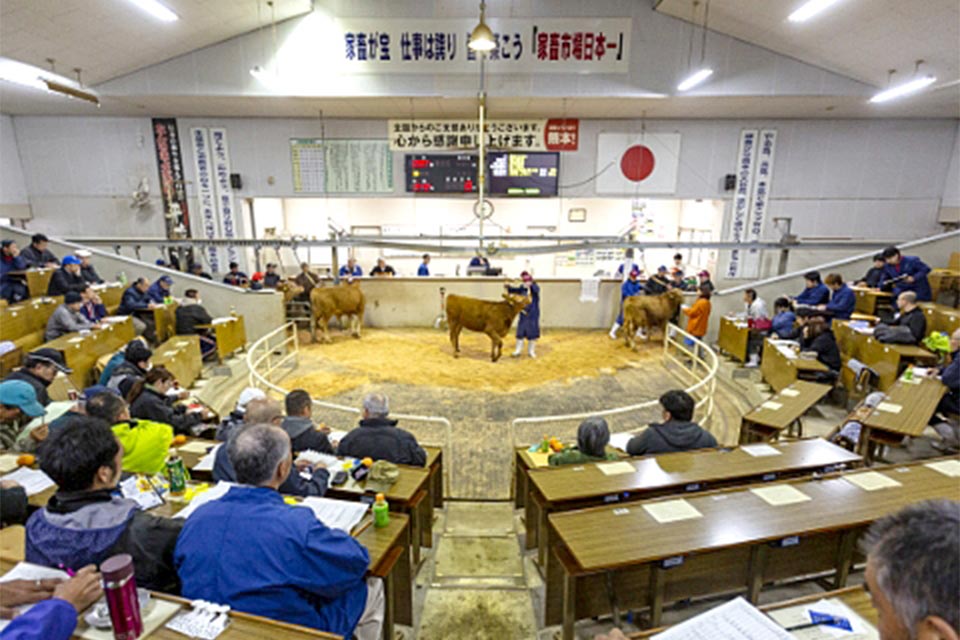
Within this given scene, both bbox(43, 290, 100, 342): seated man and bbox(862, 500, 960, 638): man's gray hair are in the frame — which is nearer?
bbox(862, 500, 960, 638): man's gray hair

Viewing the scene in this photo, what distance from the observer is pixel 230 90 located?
32.6 ft

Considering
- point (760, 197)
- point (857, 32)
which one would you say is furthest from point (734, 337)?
point (857, 32)

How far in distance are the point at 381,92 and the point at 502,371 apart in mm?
6339

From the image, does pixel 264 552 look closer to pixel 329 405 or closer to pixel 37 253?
pixel 329 405

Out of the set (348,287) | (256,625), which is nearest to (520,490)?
(256,625)

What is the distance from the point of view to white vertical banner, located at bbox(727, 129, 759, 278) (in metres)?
11.6

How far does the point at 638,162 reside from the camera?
1180cm

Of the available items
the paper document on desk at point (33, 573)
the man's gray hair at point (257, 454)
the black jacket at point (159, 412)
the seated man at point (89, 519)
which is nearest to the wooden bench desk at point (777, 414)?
the man's gray hair at point (257, 454)

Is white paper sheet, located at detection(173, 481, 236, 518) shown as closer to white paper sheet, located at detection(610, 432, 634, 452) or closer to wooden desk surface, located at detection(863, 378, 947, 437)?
white paper sheet, located at detection(610, 432, 634, 452)

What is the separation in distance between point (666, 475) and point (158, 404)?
4.40 metres

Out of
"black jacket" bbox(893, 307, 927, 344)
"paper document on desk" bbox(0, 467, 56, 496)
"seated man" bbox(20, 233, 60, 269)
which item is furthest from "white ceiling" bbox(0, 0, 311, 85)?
"black jacket" bbox(893, 307, 927, 344)

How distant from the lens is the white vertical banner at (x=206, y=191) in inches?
460

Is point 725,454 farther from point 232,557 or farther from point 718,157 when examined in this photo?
point 718,157

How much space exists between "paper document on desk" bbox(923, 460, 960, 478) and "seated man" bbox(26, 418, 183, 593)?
14.6ft
